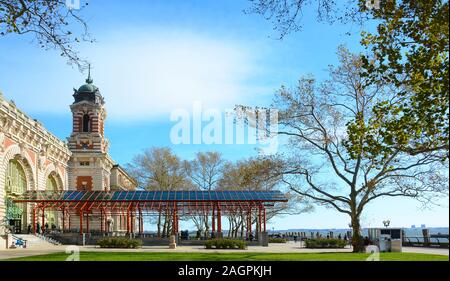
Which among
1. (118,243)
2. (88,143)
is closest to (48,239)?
(118,243)

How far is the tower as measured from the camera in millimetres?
69812

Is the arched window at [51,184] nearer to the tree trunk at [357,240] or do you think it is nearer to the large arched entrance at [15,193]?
the large arched entrance at [15,193]

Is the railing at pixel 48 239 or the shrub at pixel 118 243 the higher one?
the shrub at pixel 118 243

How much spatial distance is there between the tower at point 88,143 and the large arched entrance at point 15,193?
56.9 feet

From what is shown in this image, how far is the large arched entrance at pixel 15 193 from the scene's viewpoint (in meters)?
46.6

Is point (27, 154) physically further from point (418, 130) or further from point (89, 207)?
point (418, 130)

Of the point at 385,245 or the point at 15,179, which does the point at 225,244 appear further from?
the point at 15,179

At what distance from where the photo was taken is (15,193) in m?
48.0

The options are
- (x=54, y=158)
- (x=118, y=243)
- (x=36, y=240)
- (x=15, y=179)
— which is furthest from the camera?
(x=54, y=158)

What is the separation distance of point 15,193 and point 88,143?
24.7 m

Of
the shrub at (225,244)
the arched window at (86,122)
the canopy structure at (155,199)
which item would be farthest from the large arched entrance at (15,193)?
the arched window at (86,122)

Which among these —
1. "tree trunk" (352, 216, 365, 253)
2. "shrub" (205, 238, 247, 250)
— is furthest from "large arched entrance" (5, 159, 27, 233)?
"tree trunk" (352, 216, 365, 253)
